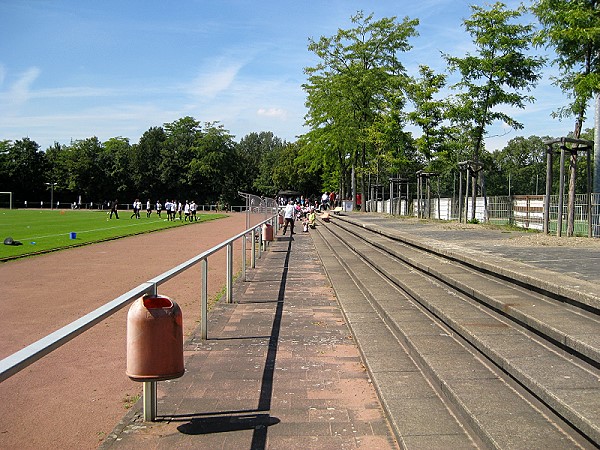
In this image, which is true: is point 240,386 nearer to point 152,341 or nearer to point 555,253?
point 152,341

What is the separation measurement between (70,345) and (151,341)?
3886 mm

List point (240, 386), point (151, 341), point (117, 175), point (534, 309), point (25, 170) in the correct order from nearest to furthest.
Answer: point (151, 341), point (240, 386), point (534, 309), point (25, 170), point (117, 175)

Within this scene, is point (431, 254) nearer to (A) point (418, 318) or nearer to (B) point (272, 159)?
(A) point (418, 318)

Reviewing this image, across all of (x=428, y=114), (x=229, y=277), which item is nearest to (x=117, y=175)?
(x=428, y=114)

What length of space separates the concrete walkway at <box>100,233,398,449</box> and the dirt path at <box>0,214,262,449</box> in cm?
54

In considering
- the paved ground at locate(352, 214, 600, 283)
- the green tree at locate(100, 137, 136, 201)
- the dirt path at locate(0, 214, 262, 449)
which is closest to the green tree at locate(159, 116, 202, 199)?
the green tree at locate(100, 137, 136, 201)

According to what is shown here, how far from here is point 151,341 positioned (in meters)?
4.05

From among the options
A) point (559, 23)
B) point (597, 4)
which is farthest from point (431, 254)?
point (597, 4)

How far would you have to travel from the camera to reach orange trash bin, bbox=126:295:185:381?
4.05 meters

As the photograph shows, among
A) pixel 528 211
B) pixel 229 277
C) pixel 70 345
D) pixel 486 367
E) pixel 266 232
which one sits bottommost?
pixel 70 345

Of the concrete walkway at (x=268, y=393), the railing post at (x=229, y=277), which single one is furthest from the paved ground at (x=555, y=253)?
the railing post at (x=229, y=277)

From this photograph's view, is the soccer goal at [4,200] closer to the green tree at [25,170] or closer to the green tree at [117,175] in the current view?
the green tree at [25,170]

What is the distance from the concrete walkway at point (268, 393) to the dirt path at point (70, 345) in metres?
0.54

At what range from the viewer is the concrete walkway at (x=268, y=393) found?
409cm
